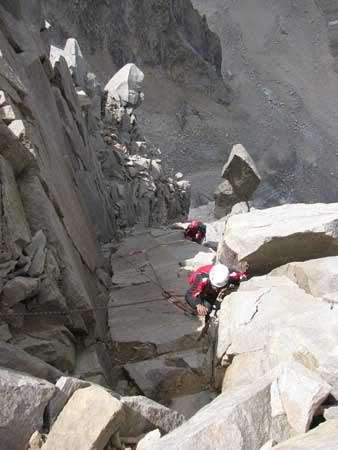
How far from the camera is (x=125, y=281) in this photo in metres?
13.1

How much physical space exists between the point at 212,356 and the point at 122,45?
168 feet

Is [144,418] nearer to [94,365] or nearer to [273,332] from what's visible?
[273,332]

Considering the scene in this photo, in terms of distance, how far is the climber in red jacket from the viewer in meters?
8.41

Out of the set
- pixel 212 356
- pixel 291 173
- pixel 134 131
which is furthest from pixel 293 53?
pixel 212 356

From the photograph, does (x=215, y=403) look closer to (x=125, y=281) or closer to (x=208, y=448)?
(x=208, y=448)

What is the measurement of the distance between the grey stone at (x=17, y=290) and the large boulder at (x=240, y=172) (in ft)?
71.1

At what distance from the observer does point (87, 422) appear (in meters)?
4.37

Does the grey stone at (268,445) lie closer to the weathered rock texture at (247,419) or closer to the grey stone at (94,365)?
the weathered rock texture at (247,419)

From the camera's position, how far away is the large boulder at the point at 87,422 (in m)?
4.28

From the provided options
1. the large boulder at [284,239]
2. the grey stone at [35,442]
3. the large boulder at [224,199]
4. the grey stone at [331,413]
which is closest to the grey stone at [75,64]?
the large boulder at [224,199]

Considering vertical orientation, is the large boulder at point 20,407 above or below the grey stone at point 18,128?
below

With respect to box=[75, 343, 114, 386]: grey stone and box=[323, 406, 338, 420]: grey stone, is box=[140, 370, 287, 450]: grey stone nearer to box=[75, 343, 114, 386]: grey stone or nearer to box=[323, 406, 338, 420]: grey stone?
box=[323, 406, 338, 420]: grey stone

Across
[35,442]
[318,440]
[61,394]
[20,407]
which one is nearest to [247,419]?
[318,440]

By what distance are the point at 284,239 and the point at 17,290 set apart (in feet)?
14.9
